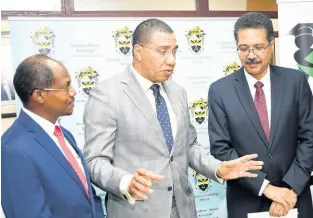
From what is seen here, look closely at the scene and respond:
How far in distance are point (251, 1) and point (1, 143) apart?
127 inches

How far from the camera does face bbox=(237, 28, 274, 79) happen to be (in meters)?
2.34

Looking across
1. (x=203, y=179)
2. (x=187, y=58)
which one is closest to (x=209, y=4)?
(x=187, y=58)

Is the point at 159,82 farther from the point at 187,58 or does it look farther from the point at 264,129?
the point at 187,58

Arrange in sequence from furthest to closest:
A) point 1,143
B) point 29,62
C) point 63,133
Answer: point 63,133
point 29,62
point 1,143

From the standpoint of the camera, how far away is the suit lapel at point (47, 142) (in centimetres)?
174

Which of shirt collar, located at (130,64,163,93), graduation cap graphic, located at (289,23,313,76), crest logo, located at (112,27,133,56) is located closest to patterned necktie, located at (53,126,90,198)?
shirt collar, located at (130,64,163,93)

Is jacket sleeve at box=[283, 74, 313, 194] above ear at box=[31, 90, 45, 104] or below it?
below

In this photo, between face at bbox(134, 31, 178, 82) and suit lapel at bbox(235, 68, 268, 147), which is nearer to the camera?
face at bbox(134, 31, 178, 82)

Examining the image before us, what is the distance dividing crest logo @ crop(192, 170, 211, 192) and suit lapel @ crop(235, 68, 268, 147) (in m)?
1.43

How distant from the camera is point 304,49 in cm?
314

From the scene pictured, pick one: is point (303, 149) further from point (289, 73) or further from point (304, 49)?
point (304, 49)

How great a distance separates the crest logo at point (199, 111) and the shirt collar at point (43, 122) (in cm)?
197

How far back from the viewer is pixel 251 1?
4176 millimetres

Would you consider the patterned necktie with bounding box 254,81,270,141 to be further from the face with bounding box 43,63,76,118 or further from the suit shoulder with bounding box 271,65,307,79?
the face with bounding box 43,63,76,118
